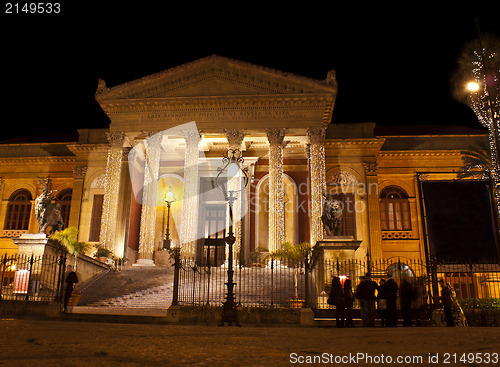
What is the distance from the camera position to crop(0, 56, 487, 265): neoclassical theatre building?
2469 centimetres

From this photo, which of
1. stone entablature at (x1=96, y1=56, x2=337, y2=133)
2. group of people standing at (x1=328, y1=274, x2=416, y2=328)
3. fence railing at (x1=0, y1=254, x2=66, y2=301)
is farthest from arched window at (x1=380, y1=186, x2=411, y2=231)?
fence railing at (x1=0, y1=254, x2=66, y2=301)

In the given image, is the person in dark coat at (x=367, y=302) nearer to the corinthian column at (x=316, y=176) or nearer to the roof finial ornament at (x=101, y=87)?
the corinthian column at (x=316, y=176)

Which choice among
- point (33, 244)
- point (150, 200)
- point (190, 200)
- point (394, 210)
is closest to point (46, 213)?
point (33, 244)

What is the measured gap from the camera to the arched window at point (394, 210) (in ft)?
94.5

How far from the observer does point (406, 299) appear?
12469mm

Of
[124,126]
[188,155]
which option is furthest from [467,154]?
[124,126]

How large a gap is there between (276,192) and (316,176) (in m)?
2.35

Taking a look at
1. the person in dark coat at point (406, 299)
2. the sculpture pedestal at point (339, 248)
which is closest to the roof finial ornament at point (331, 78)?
the sculpture pedestal at point (339, 248)

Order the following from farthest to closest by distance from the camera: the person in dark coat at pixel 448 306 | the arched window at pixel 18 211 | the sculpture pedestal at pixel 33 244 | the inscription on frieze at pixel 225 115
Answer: the arched window at pixel 18 211
the inscription on frieze at pixel 225 115
the sculpture pedestal at pixel 33 244
the person in dark coat at pixel 448 306

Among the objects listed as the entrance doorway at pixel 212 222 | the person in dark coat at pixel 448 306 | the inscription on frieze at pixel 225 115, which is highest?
the inscription on frieze at pixel 225 115

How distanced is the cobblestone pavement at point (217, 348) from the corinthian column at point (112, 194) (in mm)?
18070

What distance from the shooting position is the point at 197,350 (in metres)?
4.85

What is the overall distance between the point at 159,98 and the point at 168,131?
6.36 feet

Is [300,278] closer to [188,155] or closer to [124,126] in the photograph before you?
[188,155]
